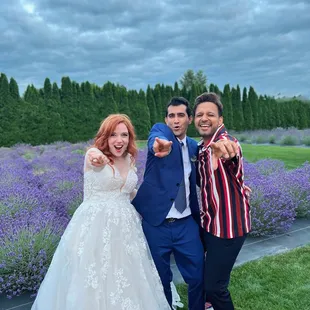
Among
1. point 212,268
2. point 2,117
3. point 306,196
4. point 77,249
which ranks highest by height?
point 2,117

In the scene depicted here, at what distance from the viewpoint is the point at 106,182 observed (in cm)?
262

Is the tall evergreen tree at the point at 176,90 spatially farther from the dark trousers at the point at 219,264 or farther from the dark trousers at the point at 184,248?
the dark trousers at the point at 219,264

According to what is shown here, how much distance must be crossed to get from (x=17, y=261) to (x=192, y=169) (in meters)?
2.03

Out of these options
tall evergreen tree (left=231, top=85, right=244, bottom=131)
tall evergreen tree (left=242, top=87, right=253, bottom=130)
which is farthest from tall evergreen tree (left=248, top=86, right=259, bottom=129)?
tall evergreen tree (left=231, top=85, right=244, bottom=131)

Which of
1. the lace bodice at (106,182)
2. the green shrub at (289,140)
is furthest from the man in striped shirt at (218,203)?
the green shrub at (289,140)

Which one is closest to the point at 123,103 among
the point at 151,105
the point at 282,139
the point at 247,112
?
the point at 151,105

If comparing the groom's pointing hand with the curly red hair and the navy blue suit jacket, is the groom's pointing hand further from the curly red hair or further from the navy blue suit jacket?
the curly red hair

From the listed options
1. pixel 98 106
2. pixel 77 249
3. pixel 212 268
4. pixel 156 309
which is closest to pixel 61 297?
pixel 77 249

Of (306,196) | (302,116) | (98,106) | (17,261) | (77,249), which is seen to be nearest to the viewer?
(77,249)

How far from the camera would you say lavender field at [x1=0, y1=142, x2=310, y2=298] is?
11.0 ft

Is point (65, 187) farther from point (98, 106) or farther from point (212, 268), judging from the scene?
point (98, 106)

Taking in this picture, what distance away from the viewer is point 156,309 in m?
2.51

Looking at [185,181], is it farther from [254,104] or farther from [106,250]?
[254,104]

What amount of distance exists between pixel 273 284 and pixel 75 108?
675 inches
